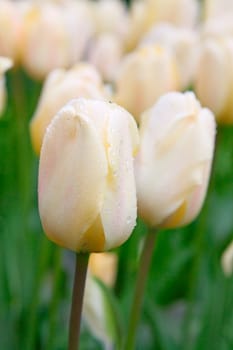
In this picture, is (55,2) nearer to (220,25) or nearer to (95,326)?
(220,25)

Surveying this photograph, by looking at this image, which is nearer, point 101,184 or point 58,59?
point 101,184

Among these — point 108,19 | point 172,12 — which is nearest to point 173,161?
point 172,12

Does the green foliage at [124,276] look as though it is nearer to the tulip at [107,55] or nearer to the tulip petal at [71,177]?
the tulip at [107,55]

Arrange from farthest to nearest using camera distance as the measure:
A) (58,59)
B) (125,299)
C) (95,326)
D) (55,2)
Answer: (55,2), (58,59), (125,299), (95,326)

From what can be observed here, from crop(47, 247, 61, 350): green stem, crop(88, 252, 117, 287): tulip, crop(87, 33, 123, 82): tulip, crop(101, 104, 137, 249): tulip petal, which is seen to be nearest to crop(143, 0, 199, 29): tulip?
crop(87, 33, 123, 82): tulip

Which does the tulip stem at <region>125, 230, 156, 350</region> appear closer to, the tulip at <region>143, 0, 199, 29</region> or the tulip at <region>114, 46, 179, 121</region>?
the tulip at <region>114, 46, 179, 121</region>

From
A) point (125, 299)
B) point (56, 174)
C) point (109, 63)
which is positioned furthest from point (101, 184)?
point (109, 63)

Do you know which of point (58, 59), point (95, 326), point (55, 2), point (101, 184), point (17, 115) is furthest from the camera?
point (55, 2)
